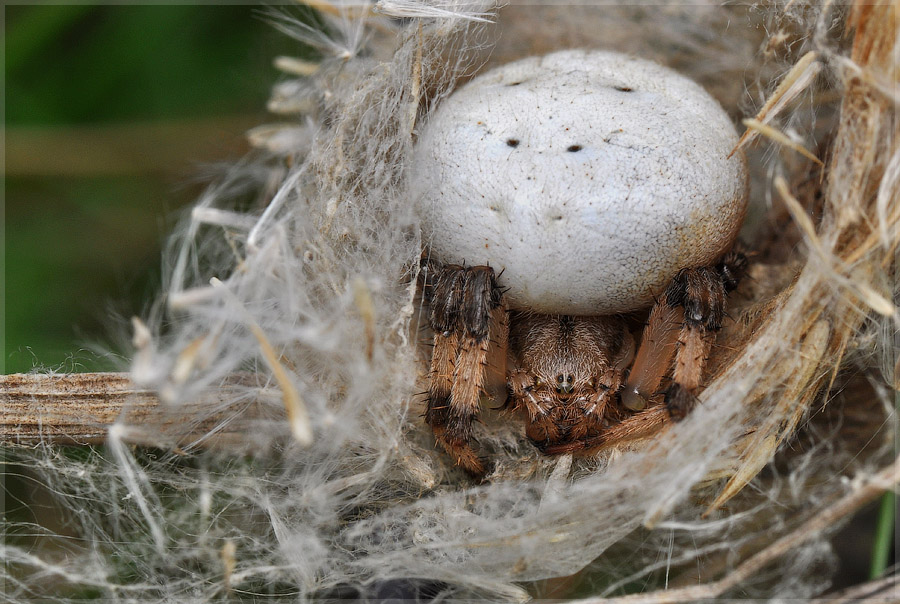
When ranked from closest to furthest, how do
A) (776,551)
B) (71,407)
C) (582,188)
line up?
(776,551) → (582,188) → (71,407)

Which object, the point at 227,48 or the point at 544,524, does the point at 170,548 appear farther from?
the point at 227,48

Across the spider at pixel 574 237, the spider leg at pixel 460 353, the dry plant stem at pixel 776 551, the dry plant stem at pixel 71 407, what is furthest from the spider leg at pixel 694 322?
the dry plant stem at pixel 71 407

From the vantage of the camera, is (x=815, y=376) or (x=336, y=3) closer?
(x=815, y=376)

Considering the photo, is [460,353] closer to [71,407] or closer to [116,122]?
[71,407]

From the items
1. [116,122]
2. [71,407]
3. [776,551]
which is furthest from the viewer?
[116,122]

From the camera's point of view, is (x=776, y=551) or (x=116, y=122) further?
(x=116, y=122)

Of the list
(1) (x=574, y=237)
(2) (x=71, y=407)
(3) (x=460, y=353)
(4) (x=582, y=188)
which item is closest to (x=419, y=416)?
(3) (x=460, y=353)

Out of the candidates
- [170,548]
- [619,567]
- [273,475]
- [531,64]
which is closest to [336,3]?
[531,64]
